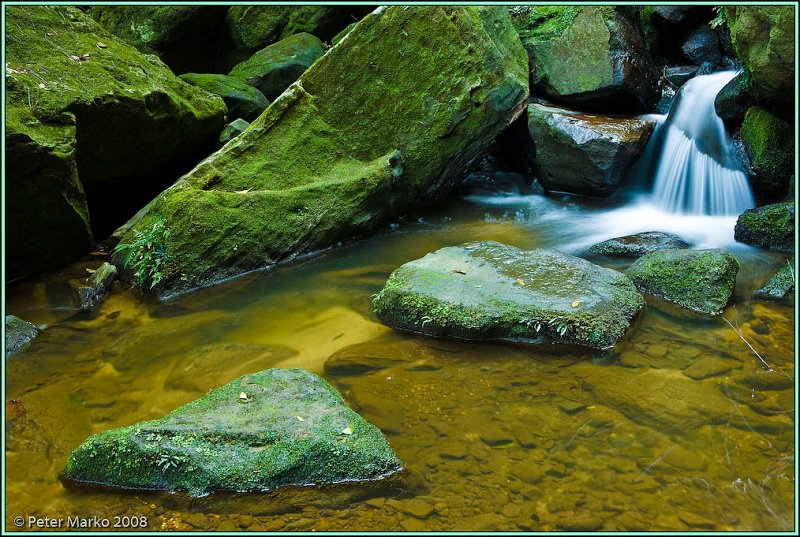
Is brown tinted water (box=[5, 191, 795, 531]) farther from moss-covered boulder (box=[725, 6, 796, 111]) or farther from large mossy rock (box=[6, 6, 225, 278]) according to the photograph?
moss-covered boulder (box=[725, 6, 796, 111])

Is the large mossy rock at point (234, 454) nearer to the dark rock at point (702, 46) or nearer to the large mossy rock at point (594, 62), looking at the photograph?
the large mossy rock at point (594, 62)

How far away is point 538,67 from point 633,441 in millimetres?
7801

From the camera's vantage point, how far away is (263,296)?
5988 millimetres

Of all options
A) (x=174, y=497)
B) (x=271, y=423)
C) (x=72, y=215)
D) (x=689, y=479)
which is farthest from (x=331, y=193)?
(x=689, y=479)

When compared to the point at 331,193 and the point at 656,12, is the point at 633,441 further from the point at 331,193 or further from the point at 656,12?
the point at 656,12

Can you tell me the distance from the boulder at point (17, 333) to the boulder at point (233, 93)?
5397 millimetres

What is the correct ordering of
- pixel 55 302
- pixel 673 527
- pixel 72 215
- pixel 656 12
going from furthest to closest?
1. pixel 656 12
2. pixel 72 215
3. pixel 55 302
4. pixel 673 527

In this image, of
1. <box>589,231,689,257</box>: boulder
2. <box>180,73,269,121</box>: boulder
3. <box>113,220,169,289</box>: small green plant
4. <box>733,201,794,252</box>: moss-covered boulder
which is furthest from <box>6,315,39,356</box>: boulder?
<box>733,201,794,252</box>: moss-covered boulder

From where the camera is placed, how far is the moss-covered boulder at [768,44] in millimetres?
5660

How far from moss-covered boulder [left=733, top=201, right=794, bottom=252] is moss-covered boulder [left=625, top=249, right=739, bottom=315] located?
157cm

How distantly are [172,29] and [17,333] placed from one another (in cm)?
839

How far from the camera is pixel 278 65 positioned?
11203mm

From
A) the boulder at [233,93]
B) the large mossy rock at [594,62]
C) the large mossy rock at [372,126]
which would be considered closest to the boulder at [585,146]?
the large mossy rock at [594,62]

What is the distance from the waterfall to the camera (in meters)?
8.17
